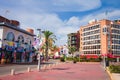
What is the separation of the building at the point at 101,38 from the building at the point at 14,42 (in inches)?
1858

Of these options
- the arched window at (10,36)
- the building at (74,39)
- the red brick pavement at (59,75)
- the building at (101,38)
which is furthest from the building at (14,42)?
the building at (74,39)

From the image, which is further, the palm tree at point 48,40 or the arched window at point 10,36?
the palm tree at point 48,40

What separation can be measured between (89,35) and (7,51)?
69.0 m

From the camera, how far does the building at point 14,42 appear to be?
138ft

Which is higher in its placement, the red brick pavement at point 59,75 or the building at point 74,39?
the building at point 74,39

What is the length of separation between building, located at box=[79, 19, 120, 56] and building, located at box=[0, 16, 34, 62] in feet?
155

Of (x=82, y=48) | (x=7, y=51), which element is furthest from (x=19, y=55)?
(x=82, y=48)

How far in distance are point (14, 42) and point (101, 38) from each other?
2371 inches

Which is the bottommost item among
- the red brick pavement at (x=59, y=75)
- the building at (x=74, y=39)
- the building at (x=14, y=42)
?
the red brick pavement at (x=59, y=75)

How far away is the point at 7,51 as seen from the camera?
44.3m

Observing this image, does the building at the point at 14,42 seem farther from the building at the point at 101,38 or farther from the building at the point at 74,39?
the building at the point at 74,39

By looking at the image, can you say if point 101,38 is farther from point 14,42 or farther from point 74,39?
point 14,42

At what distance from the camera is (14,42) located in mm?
46625

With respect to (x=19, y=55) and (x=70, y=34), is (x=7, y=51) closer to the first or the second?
(x=19, y=55)
